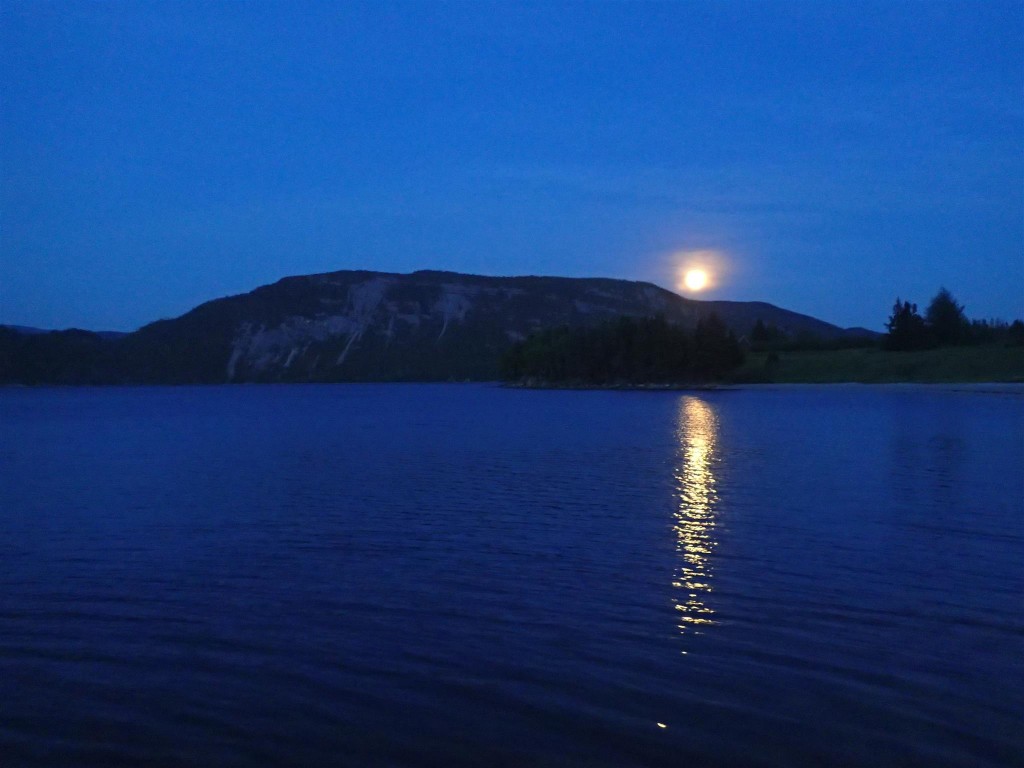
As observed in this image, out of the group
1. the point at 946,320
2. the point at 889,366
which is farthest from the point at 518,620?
the point at 946,320

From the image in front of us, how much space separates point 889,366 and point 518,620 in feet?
383

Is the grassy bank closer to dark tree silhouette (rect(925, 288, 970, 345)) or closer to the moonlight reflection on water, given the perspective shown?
dark tree silhouette (rect(925, 288, 970, 345))

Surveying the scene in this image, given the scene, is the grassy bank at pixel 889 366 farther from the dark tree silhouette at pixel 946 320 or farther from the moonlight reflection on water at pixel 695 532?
the moonlight reflection on water at pixel 695 532

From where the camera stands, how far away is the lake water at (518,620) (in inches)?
356

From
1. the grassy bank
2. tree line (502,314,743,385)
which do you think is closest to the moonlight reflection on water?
the grassy bank

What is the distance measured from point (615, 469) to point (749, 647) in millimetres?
20769

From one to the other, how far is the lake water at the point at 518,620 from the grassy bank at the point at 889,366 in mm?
87404

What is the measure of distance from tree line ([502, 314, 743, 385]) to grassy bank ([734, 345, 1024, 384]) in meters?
6.51

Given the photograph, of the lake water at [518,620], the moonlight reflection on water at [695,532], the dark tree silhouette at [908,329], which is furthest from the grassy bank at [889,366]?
the lake water at [518,620]

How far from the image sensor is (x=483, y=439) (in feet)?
156

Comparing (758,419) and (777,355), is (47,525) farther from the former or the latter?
(777,355)

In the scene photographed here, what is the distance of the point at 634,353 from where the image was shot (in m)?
145

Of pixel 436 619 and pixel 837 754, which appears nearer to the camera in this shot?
pixel 837 754

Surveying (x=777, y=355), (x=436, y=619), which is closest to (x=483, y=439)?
(x=436, y=619)
